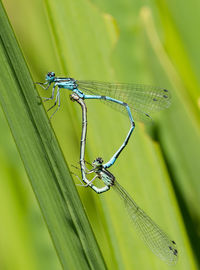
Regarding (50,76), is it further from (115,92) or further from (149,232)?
(149,232)

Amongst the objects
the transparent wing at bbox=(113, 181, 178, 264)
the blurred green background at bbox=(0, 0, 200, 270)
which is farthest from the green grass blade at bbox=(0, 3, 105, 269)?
the transparent wing at bbox=(113, 181, 178, 264)

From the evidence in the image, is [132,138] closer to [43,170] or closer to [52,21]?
[52,21]

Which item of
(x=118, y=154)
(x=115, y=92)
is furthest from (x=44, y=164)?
(x=115, y=92)

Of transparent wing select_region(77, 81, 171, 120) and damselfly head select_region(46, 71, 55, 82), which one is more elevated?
damselfly head select_region(46, 71, 55, 82)

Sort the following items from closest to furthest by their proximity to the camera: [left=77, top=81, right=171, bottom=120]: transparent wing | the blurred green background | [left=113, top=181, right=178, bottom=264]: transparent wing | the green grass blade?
the green grass blade
the blurred green background
[left=113, top=181, right=178, bottom=264]: transparent wing
[left=77, top=81, right=171, bottom=120]: transparent wing

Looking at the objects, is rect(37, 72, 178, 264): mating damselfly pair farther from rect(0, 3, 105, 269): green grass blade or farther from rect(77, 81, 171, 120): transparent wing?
rect(0, 3, 105, 269): green grass blade

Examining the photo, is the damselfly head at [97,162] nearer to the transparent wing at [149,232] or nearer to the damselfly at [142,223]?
the damselfly at [142,223]

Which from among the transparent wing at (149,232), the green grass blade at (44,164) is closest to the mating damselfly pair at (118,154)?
the transparent wing at (149,232)
